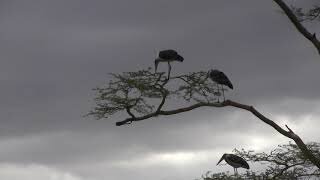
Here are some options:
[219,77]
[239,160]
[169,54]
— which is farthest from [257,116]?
[169,54]

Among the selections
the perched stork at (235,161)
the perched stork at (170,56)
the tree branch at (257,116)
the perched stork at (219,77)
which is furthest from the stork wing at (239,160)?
the perched stork at (170,56)

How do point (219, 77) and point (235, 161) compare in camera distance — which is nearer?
point (219, 77)

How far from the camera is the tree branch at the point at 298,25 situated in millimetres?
24875

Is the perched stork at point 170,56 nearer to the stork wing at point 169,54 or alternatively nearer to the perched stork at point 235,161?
Answer: the stork wing at point 169,54

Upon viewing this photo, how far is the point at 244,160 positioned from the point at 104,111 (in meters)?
5.72

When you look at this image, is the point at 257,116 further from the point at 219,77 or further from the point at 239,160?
the point at 239,160

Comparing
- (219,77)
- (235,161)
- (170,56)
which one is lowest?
(235,161)

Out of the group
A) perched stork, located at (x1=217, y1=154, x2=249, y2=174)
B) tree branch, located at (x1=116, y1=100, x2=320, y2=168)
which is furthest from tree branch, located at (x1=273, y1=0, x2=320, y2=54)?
perched stork, located at (x1=217, y1=154, x2=249, y2=174)

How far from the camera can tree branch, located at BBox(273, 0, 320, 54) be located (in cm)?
2488

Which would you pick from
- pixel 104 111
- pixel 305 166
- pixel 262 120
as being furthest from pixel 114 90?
pixel 305 166

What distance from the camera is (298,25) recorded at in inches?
989

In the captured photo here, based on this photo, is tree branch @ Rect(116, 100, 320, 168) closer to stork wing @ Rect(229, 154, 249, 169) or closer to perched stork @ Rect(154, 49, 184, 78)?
perched stork @ Rect(154, 49, 184, 78)

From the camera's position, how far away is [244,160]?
87.6 feet

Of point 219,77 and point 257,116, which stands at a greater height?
point 219,77
